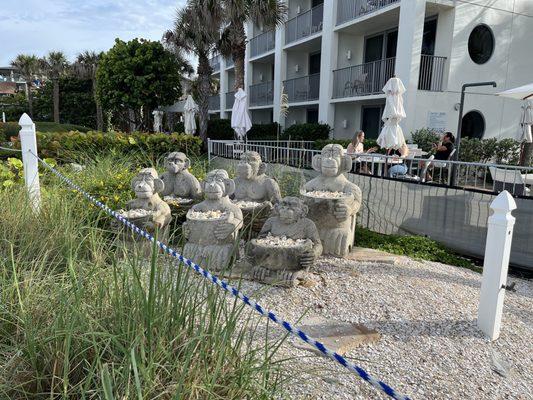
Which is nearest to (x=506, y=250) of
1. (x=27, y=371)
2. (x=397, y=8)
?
(x=27, y=371)

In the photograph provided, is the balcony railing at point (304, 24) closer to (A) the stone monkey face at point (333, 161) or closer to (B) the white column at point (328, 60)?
(B) the white column at point (328, 60)

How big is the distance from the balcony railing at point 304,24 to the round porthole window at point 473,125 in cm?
752

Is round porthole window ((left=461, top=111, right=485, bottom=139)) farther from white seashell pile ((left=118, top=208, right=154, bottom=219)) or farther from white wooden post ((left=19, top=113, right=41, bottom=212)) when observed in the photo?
white wooden post ((left=19, top=113, right=41, bottom=212))

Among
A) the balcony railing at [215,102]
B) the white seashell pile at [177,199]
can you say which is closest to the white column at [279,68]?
the balcony railing at [215,102]

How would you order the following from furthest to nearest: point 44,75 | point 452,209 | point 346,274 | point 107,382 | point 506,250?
point 44,75, point 452,209, point 346,274, point 506,250, point 107,382

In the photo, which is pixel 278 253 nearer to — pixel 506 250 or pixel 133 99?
pixel 506 250

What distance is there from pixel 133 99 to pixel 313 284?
59.4ft

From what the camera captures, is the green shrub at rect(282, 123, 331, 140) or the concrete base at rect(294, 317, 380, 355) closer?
the concrete base at rect(294, 317, 380, 355)

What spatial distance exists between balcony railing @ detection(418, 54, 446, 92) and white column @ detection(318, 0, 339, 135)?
418 cm

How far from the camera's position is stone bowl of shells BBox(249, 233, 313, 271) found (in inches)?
149

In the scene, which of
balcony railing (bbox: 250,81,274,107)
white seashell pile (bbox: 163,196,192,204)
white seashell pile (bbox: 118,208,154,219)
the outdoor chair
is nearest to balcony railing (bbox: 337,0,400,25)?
balcony railing (bbox: 250,81,274,107)

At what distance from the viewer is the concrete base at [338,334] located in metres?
2.85

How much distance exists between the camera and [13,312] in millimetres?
2221

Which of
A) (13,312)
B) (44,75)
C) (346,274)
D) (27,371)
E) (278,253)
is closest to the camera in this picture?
(27,371)
